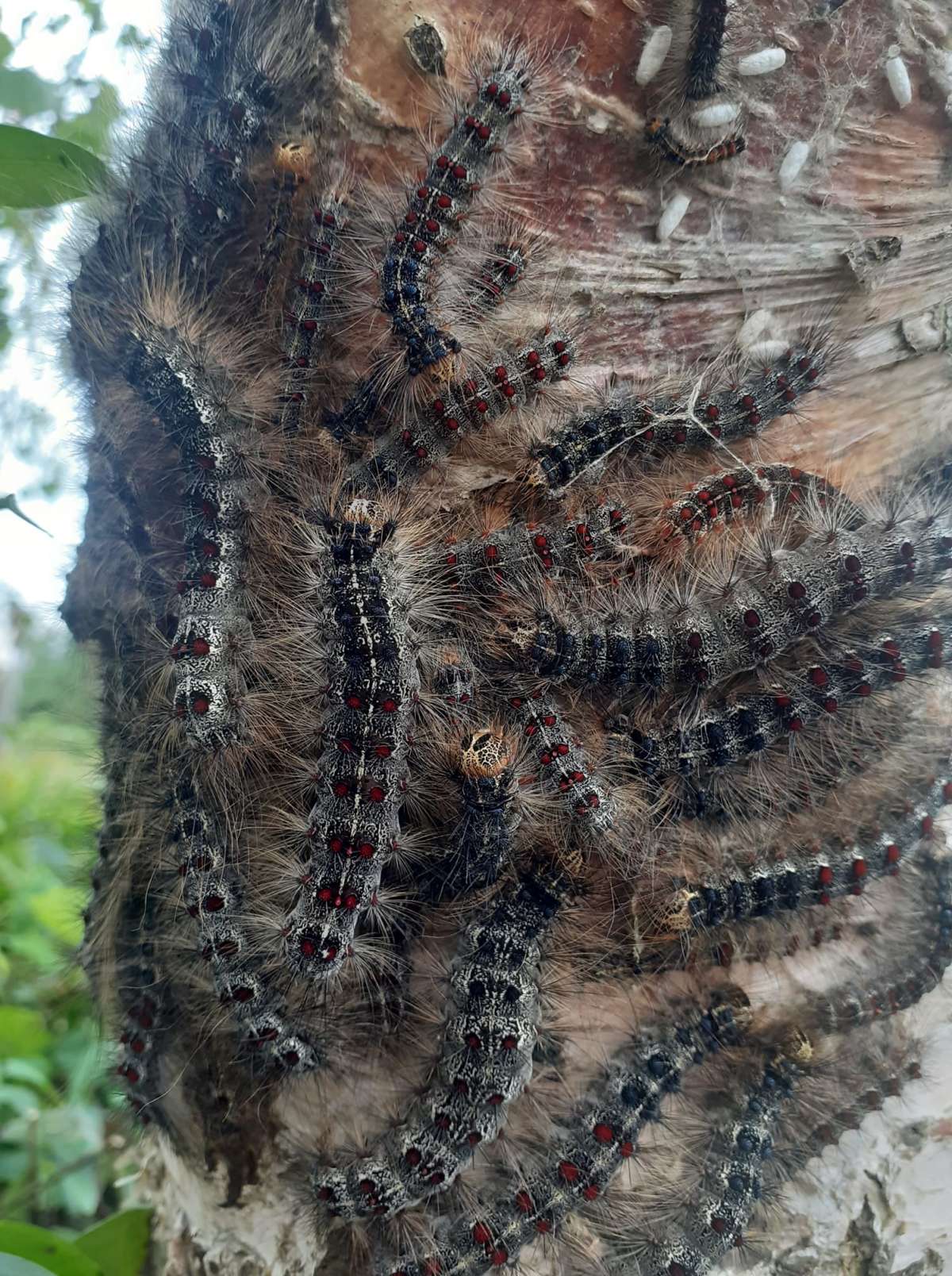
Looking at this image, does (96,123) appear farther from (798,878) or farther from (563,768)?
(798,878)

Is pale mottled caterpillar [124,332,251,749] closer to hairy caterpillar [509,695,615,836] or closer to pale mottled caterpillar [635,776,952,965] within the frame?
hairy caterpillar [509,695,615,836]

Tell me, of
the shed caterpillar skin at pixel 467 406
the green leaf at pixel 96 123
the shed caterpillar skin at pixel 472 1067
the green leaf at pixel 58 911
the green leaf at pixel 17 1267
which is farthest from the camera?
the green leaf at pixel 58 911

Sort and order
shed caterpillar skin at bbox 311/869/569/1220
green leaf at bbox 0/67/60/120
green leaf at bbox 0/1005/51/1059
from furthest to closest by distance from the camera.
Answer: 1. green leaf at bbox 0/1005/51/1059
2. green leaf at bbox 0/67/60/120
3. shed caterpillar skin at bbox 311/869/569/1220

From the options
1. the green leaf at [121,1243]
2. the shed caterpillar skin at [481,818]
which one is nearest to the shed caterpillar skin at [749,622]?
the shed caterpillar skin at [481,818]

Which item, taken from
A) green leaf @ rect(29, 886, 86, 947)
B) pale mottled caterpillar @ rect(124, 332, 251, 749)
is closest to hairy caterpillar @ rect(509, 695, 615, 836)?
pale mottled caterpillar @ rect(124, 332, 251, 749)

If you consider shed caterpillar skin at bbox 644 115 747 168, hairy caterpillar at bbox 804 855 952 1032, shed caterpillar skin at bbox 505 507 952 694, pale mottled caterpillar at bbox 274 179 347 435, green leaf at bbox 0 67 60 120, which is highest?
green leaf at bbox 0 67 60 120

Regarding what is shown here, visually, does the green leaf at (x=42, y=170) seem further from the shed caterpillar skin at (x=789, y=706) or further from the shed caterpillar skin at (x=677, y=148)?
the shed caterpillar skin at (x=789, y=706)

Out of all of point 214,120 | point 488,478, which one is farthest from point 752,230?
point 214,120
